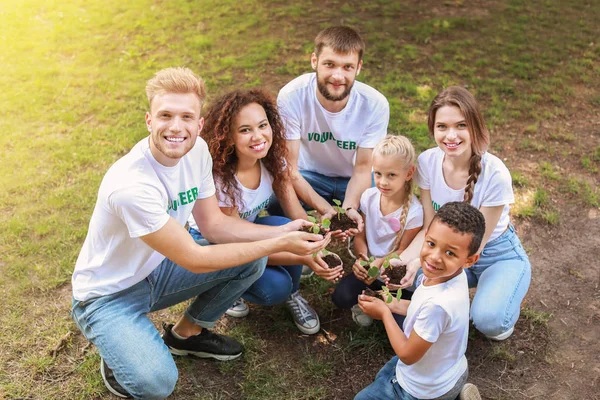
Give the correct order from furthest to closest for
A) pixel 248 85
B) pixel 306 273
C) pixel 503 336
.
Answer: pixel 248 85, pixel 306 273, pixel 503 336

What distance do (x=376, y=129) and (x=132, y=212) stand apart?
6.71ft

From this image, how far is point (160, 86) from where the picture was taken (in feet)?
9.70

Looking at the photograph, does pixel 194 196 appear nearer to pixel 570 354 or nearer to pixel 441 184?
pixel 441 184

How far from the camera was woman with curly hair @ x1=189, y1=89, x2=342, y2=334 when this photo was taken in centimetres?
345

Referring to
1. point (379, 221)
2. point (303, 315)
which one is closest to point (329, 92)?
point (379, 221)

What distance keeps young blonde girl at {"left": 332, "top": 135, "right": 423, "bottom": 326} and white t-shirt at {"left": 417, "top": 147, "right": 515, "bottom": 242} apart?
105mm

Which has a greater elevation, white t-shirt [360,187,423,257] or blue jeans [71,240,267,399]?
white t-shirt [360,187,423,257]

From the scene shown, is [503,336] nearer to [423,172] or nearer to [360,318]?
[360,318]

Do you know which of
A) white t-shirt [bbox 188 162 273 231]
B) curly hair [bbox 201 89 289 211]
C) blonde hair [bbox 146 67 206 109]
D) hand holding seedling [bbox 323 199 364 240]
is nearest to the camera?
blonde hair [bbox 146 67 206 109]

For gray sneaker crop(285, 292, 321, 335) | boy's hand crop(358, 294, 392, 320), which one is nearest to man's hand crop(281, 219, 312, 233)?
gray sneaker crop(285, 292, 321, 335)

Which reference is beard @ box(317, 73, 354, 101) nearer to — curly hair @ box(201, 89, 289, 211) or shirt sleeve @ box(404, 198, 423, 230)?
curly hair @ box(201, 89, 289, 211)

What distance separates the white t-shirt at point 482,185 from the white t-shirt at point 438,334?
815 mm

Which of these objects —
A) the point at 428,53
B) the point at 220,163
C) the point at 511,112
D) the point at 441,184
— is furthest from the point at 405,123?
the point at 220,163

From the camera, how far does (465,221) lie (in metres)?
2.58
